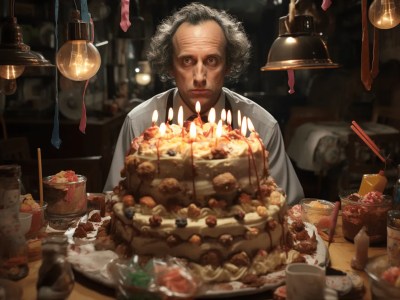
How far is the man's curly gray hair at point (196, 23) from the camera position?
356 cm

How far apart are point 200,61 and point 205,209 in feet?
5.03

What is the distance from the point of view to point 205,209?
6.75 ft

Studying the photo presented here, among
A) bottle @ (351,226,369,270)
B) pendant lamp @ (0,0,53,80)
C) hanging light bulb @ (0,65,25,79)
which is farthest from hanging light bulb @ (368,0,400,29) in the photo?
hanging light bulb @ (0,65,25,79)

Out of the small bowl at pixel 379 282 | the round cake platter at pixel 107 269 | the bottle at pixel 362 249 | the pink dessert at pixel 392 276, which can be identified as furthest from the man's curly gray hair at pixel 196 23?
the pink dessert at pixel 392 276

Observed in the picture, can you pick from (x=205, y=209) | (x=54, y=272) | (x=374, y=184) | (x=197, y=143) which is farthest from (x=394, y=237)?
(x=54, y=272)

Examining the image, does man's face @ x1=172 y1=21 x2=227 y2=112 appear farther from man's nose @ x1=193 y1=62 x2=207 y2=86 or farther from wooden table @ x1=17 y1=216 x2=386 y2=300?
wooden table @ x1=17 y1=216 x2=386 y2=300

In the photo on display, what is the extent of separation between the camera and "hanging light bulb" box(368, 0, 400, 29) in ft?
8.05

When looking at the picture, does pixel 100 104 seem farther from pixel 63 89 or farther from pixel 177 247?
pixel 177 247

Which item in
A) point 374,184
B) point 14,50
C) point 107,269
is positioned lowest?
point 107,269

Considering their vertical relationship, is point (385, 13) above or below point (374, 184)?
above

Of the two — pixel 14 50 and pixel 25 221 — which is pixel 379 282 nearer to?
pixel 25 221

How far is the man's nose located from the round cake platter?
132 cm

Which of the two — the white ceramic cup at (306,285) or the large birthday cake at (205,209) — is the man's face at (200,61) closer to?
the large birthday cake at (205,209)

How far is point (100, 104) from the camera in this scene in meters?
6.81
